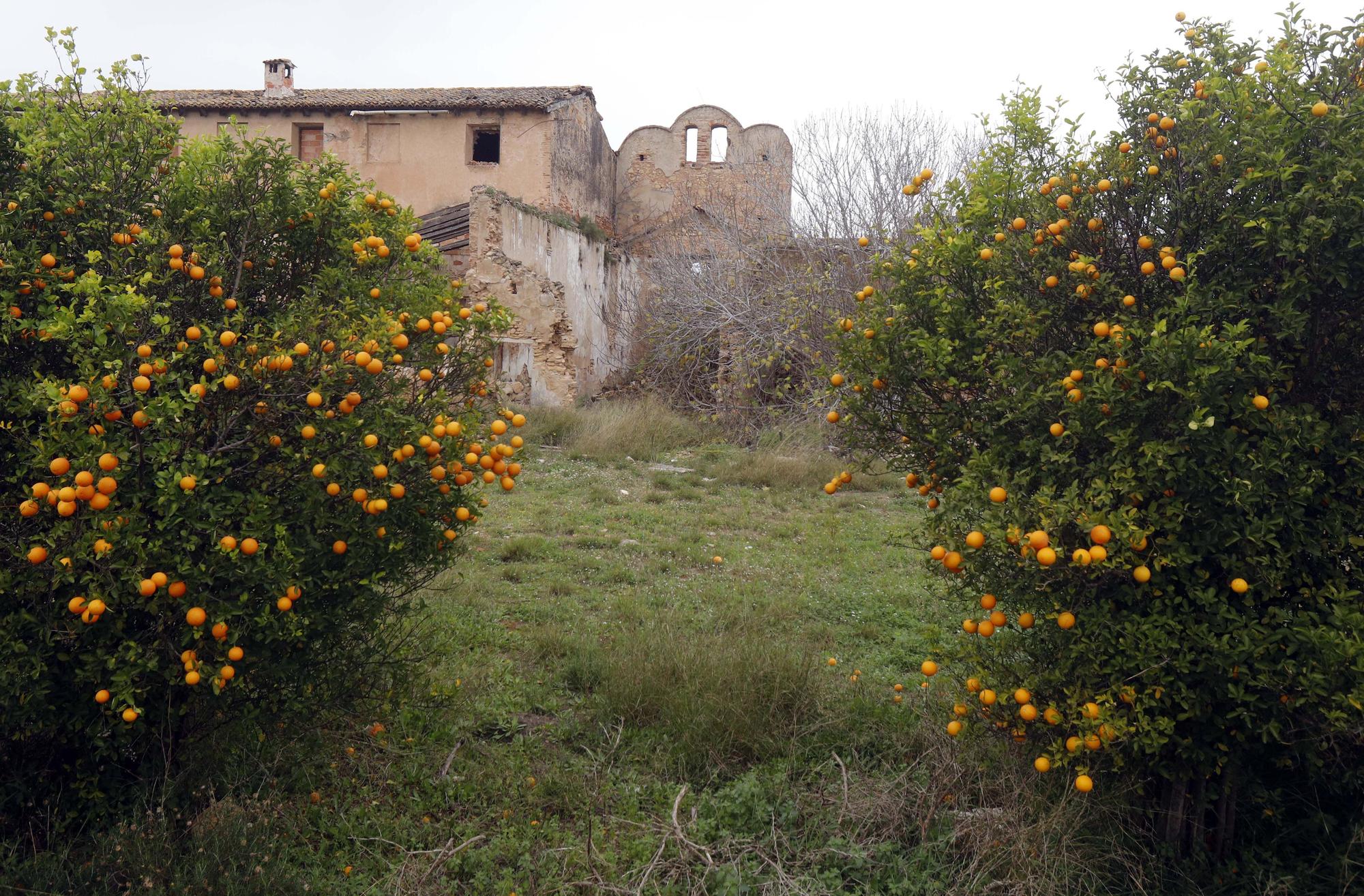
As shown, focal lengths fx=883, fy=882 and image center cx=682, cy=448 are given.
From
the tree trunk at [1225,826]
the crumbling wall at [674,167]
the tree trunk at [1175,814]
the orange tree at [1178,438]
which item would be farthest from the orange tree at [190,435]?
the crumbling wall at [674,167]

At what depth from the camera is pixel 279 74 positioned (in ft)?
73.2

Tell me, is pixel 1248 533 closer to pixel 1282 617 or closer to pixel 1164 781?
pixel 1282 617

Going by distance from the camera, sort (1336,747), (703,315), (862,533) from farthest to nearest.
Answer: (703,315), (862,533), (1336,747)

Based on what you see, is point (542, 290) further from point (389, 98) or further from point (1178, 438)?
point (1178, 438)

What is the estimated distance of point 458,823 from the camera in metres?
3.06

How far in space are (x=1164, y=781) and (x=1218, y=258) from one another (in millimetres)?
1635

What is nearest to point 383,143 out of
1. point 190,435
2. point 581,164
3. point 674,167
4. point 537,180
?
point 537,180

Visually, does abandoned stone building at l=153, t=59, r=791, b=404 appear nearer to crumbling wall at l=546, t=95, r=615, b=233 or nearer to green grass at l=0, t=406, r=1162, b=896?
crumbling wall at l=546, t=95, r=615, b=233

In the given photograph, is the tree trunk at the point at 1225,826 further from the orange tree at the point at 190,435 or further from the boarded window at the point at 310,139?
the boarded window at the point at 310,139

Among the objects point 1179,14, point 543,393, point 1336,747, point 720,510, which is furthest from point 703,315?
point 1336,747

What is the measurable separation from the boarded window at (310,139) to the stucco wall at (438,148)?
0.16 m

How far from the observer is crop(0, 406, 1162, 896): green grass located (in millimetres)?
2666

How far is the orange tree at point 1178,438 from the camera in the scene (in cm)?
230

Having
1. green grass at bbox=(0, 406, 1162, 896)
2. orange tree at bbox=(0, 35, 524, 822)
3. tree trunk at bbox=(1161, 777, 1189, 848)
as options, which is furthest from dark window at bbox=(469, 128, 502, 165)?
tree trunk at bbox=(1161, 777, 1189, 848)
